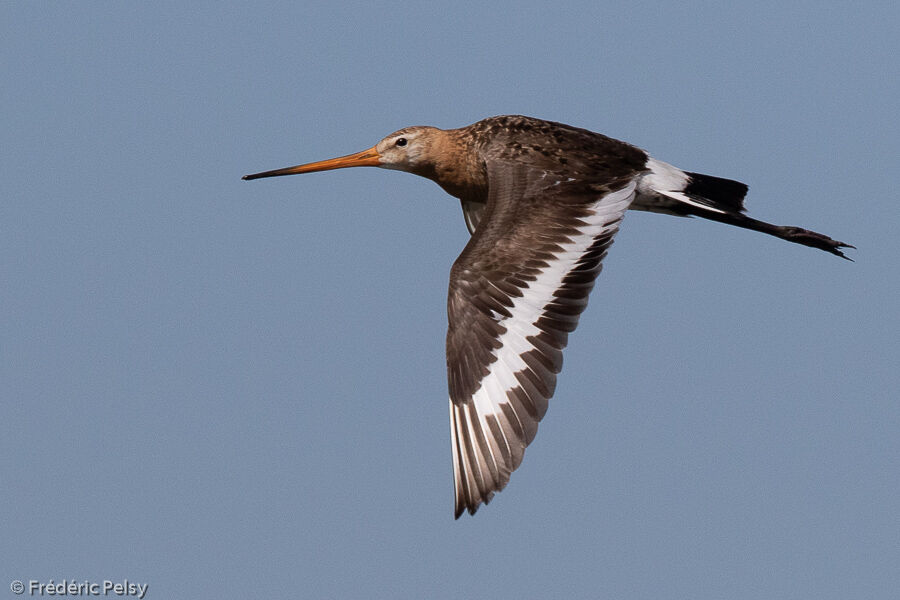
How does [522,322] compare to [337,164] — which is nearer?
[522,322]

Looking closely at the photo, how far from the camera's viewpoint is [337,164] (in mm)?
10688

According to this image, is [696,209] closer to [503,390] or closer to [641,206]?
[641,206]

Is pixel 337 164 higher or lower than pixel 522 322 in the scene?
higher

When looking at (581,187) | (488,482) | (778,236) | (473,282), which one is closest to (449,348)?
(473,282)

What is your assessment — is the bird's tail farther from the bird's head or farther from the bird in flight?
the bird's head

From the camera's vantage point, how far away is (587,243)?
8.32 metres

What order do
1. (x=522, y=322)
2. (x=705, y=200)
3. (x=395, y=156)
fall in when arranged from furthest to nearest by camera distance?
(x=395, y=156) < (x=705, y=200) < (x=522, y=322)

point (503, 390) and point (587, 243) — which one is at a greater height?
point (587, 243)

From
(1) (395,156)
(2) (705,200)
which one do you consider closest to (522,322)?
(2) (705,200)

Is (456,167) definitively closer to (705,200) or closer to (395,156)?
(395,156)

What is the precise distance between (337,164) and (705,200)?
3254 mm

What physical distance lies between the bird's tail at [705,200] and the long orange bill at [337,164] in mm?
2437

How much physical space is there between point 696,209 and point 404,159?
8.47 feet

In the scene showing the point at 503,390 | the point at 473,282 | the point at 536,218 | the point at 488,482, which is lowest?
the point at 488,482
